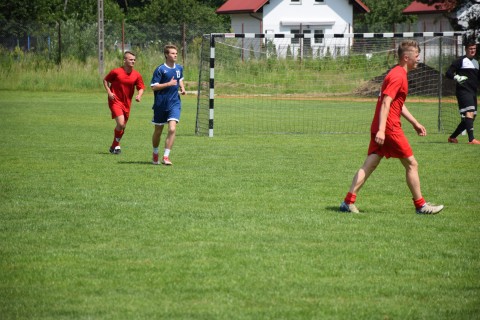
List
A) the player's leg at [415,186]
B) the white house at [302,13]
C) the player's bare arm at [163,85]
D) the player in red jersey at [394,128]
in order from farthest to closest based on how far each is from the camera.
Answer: the white house at [302,13] < the player's bare arm at [163,85] < the player's leg at [415,186] < the player in red jersey at [394,128]

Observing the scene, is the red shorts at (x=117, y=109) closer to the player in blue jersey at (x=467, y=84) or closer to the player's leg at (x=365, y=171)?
the player in blue jersey at (x=467, y=84)

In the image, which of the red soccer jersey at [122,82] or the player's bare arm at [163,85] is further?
the red soccer jersey at [122,82]

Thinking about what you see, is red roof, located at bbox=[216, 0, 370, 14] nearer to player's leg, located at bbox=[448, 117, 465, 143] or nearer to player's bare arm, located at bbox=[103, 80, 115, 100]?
player's leg, located at bbox=[448, 117, 465, 143]

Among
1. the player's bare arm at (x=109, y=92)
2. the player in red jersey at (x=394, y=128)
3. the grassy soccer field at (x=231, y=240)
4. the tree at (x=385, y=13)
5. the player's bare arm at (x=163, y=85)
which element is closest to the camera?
the grassy soccer field at (x=231, y=240)

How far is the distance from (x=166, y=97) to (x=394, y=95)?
5.83 m

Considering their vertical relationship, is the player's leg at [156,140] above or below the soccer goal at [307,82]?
below

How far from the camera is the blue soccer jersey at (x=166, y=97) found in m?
14.2

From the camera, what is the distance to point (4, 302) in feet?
19.3

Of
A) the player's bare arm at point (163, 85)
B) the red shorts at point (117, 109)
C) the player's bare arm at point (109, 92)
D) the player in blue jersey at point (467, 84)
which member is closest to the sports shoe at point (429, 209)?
the player's bare arm at point (163, 85)

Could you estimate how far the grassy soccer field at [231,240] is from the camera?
19.5ft

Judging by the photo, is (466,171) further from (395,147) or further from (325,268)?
(325,268)

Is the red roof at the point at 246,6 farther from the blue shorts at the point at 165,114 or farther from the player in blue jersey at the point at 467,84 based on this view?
the blue shorts at the point at 165,114

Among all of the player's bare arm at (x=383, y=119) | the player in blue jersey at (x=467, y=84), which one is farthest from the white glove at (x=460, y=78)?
the player's bare arm at (x=383, y=119)

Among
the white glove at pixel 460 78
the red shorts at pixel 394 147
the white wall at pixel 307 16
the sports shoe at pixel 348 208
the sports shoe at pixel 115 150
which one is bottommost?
the sports shoe at pixel 348 208
